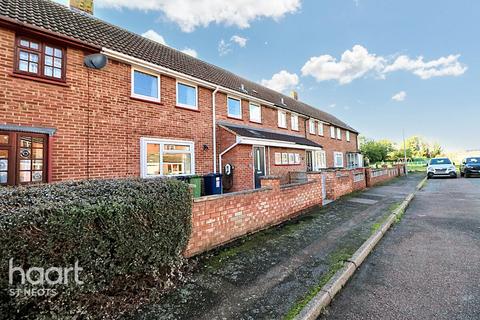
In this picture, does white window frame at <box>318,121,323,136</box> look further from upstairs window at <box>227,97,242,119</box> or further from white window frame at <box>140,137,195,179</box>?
white window frame at <box>140,137,195,179</box>

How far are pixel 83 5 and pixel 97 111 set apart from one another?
619 cm

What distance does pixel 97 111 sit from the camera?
7.16 m

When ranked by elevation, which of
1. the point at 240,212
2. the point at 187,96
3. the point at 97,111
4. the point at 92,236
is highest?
the point at 187,96

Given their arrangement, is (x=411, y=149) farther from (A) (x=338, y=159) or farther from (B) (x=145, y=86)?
(B) (x=145, y=86)

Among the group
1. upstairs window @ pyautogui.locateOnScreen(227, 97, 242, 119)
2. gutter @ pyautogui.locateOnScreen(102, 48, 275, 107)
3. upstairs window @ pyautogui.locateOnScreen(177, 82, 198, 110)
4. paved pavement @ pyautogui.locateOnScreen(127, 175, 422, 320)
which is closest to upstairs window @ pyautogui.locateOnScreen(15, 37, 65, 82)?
gutter @ pyautogui.locateOnScreen(102, 48, 275, 107)

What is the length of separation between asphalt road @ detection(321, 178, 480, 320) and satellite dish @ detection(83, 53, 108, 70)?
8.25 metres

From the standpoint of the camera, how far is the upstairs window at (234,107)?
12.2 metres

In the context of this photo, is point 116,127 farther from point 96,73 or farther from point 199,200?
point 199,200

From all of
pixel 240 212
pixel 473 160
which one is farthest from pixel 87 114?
pixel 473 160

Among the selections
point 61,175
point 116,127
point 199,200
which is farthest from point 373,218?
point 61,175

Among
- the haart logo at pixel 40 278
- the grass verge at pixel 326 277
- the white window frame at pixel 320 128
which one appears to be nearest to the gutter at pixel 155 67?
the haart logo at pixel 40 278

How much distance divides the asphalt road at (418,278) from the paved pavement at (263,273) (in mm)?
511

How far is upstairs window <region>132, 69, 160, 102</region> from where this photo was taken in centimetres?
823

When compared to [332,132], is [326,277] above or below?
below
